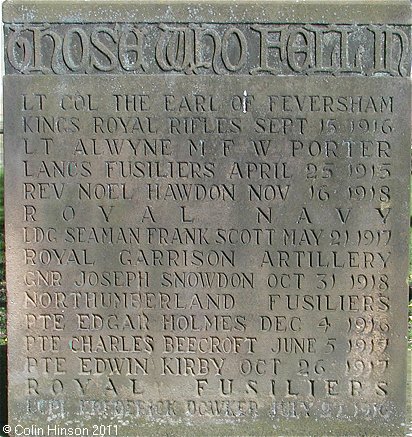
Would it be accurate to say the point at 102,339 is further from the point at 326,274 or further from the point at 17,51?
the point at 17,51

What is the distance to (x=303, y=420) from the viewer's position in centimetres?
523

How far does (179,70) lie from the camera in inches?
199

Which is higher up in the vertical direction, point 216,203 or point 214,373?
point 216,203

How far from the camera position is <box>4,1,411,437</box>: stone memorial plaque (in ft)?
16.5

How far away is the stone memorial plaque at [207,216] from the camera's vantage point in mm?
5043

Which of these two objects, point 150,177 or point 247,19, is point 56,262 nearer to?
point 150,177

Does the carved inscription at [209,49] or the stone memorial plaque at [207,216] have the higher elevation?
the carved inscription at [209,49]

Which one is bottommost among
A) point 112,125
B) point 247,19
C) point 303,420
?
point 303,420

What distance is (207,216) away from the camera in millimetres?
5105

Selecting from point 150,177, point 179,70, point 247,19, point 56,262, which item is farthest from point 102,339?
point 247,19

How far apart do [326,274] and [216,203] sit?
0.85 meters

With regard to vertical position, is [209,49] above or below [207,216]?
above

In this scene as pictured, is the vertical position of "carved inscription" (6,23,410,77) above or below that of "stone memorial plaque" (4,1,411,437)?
above

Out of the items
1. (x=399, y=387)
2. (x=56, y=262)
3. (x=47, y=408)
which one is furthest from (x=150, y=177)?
(x=399, y=387)
